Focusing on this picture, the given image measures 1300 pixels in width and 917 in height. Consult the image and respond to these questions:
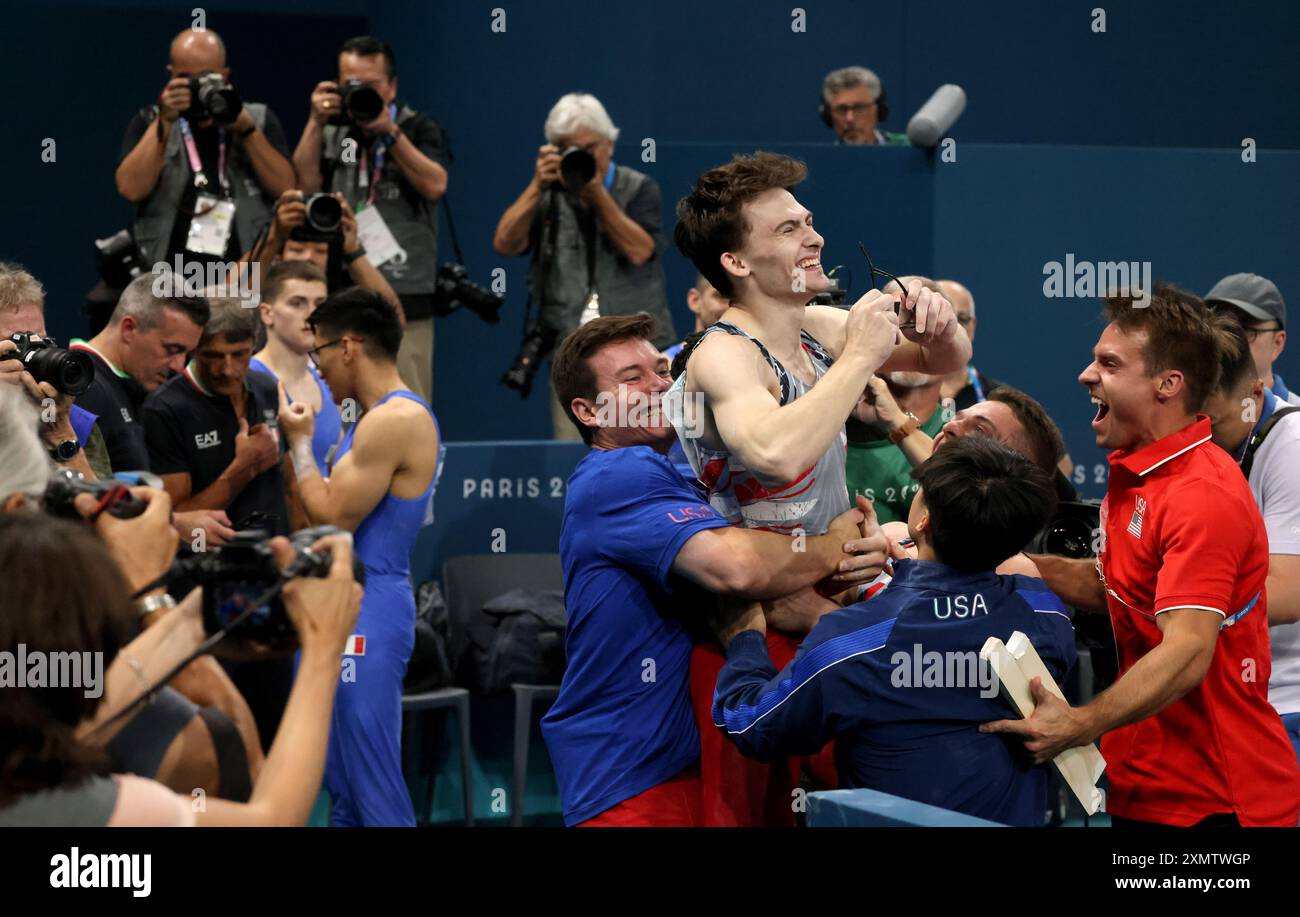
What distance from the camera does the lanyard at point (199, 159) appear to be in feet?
19.3

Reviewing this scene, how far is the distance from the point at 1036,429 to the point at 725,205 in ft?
3.62

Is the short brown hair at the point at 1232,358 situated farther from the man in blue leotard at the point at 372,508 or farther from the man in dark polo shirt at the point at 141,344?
the man in dark polo shirt at the point at 141,344

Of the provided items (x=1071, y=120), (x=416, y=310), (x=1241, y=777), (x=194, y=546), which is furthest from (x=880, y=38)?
(x=1241, y=777)

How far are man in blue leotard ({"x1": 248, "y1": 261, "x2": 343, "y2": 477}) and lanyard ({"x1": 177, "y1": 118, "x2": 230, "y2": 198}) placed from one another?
691 millimetres

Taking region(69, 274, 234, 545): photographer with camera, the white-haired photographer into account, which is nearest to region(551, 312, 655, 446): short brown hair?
the white-haired photographer

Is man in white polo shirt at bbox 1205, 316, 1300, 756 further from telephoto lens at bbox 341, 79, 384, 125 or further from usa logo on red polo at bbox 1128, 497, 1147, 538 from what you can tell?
telephoto lens at bbox 341, 79, 384, 125

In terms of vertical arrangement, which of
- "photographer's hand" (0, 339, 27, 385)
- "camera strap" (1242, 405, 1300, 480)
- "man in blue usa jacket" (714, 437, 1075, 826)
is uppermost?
"photographer's hand" (0, 339, 27, 385)

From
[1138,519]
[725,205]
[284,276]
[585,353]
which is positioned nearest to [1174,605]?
[1138,519]

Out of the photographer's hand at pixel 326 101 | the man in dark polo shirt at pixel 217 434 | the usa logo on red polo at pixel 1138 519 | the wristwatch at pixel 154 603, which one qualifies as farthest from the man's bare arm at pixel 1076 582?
the photographer's hand at pixel 326 101

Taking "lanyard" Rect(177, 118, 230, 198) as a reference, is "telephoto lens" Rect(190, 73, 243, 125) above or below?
above

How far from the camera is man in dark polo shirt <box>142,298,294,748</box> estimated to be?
→ 4676 millimetres

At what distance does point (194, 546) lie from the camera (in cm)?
398

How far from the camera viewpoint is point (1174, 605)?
2.67 m
